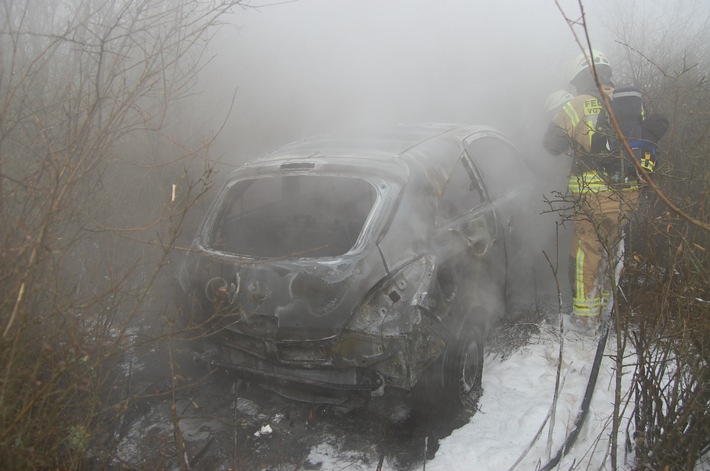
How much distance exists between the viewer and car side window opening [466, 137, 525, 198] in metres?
3.99

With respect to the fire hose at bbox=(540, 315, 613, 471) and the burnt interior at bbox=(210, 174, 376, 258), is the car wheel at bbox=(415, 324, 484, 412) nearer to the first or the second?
the fire hose at bbox=(540, 315, 613, 471)

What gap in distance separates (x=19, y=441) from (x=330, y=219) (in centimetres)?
231

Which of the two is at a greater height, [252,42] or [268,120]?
[252,42]

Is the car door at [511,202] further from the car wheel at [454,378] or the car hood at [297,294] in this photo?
the car hood at [297,294]

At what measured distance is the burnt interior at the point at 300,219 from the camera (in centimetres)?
349

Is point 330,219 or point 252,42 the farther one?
point 252,42

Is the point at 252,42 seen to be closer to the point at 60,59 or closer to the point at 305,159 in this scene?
the point at 60,59

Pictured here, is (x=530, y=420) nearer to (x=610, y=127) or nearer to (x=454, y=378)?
(x=454, y=378)

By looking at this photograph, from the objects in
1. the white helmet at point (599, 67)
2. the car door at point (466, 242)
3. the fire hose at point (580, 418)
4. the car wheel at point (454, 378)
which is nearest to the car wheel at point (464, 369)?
the car wheel at point (454, 378)

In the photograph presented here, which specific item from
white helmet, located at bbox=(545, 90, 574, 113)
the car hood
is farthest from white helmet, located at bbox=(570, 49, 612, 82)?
the car hood

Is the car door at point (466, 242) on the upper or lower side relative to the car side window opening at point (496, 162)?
lower

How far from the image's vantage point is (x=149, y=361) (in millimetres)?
3867

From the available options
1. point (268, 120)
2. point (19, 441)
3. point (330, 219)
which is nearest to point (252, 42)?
point (268, 120)

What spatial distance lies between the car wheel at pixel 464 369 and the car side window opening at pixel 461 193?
0.78m
